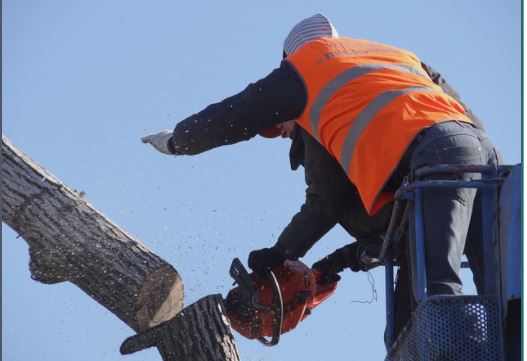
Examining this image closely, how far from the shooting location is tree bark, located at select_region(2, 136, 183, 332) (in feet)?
15.9

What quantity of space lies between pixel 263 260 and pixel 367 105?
1112 mm

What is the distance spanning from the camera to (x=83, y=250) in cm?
493

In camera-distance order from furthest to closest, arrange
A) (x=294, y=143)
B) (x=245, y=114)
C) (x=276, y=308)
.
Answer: (x=294, y=143) → (x=276, y=308) → (x=245, y=114)

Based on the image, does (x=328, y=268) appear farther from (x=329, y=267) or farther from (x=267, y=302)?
(x=267, y=302)

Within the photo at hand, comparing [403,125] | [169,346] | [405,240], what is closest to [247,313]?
[169,346]

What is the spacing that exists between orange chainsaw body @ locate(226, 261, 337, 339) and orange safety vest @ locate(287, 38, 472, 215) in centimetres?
83

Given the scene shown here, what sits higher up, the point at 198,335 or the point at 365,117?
the point at 365,117

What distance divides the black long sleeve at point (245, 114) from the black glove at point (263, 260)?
0.57m

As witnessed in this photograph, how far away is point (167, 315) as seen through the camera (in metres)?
5.04

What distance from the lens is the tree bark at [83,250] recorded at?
4848 millimetres

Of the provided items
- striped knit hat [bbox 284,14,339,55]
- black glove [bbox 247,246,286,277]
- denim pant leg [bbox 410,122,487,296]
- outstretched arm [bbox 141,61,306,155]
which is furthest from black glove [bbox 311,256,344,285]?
denim pant leg [bbox 410,122,487,296]

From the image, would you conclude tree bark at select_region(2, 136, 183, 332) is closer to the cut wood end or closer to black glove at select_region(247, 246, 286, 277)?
the cut wood end

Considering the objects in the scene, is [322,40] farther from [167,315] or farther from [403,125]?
[167,315]

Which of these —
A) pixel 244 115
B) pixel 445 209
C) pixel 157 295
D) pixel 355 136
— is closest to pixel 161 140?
pixel 244 115
